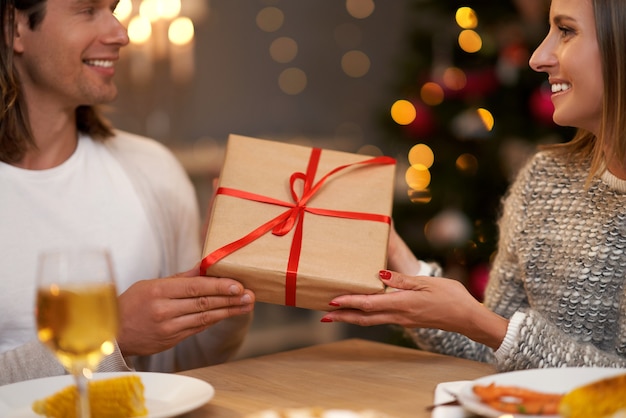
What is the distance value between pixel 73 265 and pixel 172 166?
1.23 metres

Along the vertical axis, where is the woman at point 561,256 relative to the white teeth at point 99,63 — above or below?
below

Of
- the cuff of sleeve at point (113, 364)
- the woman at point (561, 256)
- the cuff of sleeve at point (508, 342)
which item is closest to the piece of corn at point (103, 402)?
the cuff of sleeve at point (113, 364)

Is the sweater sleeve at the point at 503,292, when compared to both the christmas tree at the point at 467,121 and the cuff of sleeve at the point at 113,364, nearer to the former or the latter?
the cuff of sleeve at the point at 113,364

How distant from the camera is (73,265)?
0.90 meters

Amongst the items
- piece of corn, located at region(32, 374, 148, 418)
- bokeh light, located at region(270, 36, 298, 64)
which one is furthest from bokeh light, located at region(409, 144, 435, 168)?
piece of corn, located at region(32, 374, 148, 418)

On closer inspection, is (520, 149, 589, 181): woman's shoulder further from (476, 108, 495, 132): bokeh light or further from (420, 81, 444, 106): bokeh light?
(420, 81, 444, 106): bokeh light

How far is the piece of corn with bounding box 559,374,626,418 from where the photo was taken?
954mm

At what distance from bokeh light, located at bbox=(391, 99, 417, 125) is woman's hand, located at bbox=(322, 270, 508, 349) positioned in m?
2.27

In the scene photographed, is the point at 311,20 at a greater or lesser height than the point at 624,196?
greater

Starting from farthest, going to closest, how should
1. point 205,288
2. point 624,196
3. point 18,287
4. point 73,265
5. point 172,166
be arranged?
1. point 172,166
2. point 18,287
3. point 624,196
4. point 205,288
5. point 73,265

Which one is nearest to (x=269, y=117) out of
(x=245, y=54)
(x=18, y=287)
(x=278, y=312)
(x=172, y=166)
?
(x=245, y=54)

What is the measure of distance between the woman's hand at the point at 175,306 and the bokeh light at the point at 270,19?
118 inches

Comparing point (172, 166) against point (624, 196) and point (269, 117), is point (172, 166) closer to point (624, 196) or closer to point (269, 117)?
point (624, 196)

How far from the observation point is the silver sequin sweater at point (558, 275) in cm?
148
